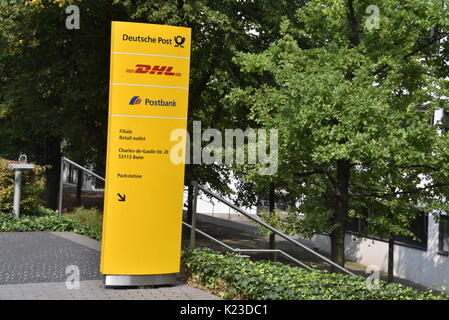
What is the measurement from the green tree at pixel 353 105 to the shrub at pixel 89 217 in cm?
532

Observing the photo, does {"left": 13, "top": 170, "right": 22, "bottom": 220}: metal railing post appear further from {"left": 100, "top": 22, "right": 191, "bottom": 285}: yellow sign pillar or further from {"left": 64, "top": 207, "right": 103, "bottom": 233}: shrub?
{"left": 100, "top": 22, "right": 191, "bottom": 285}: yellow sign pillar

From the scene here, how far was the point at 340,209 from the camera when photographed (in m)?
19.6

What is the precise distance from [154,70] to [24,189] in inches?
288

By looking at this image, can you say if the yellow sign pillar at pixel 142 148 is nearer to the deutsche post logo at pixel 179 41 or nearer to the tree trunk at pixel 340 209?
the deutsche post logo at pixel 179 41

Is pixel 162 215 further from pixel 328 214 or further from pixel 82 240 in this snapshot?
pixel 328 214

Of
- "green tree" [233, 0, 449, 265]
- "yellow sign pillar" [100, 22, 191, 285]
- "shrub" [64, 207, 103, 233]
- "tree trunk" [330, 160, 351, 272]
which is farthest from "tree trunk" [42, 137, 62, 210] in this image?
"yellow sign pillar" [100, 22, 191, 285]

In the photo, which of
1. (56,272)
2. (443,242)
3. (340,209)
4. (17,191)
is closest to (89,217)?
(17,191)

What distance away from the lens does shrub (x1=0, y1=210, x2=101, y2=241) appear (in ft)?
45.5

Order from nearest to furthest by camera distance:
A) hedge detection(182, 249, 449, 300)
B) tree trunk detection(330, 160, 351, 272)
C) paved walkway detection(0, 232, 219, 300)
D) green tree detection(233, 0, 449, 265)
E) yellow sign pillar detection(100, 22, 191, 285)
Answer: hedge detection(182, 249, 449, 300), paved walkway detection(0, 232, 219, 300), yellow sign pillar detection(100, 22, 191, 285), green tree detection(233, 0, 449, 265), tree trunk detection(330, 160, 351, 272)

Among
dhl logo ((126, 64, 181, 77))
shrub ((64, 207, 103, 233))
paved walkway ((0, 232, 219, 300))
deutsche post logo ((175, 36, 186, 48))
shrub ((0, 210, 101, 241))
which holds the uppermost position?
deutsche post logo ((175, 36, 186, 48))

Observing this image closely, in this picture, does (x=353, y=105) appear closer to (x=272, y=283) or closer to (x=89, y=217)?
(x=89, y=217)

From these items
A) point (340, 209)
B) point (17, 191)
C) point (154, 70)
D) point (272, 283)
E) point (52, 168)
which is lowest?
point (272, 283)

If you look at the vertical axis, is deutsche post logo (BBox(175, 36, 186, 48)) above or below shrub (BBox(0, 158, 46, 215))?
above

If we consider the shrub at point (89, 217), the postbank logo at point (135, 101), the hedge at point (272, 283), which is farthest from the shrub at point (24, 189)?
the postbank logo at point (135, 101)
